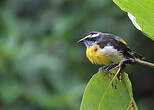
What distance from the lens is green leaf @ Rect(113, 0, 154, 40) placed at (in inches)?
32.0

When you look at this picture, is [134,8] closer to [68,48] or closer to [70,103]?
[70,103]

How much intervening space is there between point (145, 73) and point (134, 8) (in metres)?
3.50

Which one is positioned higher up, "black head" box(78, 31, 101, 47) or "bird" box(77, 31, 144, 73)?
"black head" box(78, 31, 101, 47)

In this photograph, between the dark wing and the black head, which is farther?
the black head

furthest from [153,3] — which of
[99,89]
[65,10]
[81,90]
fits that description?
[65,10]

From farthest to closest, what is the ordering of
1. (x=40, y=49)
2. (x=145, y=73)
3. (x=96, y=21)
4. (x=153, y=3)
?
1. (x=145, y=73)
2. (x=96, y=21)
3. (x=40, y=49)
4. (x=153, y=3)

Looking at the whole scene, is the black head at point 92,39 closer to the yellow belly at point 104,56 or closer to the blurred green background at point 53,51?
the yellow belly at point 104,56

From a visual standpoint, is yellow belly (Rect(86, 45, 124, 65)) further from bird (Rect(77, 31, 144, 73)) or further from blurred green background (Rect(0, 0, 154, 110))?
blurred green background (Rect(0, 0, 154, 110))

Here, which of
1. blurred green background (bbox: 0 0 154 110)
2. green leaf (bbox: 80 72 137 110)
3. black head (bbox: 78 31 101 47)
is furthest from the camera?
blurred green background (bbox: 0 0 154 110)

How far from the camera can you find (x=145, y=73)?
4.25 m

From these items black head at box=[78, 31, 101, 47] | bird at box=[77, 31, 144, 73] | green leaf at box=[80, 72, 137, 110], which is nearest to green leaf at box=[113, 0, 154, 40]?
green leaf at box=[80, 72, 137, 110]

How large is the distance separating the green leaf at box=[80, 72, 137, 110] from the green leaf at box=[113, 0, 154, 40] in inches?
7.4

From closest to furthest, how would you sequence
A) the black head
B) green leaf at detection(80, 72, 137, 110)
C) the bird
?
1. green leaf at detection(80, 72, 137, 110)
2. the bird
3. the black head

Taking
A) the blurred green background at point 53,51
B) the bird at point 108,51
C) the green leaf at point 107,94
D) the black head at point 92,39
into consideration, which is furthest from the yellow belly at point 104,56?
the blurred green background at point 53,51
